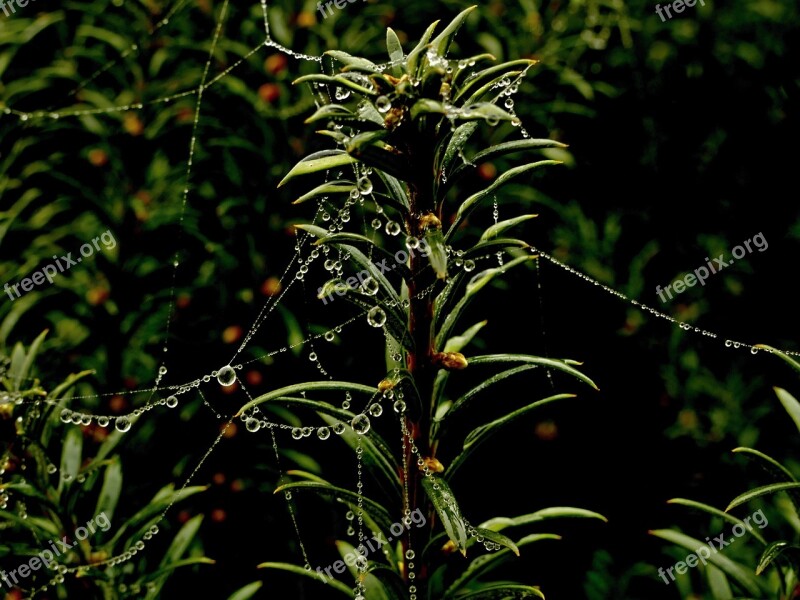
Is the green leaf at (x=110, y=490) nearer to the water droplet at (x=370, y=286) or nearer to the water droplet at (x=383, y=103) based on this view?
the water droplet at (x=370, y=286)

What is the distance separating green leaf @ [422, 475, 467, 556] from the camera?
24.3 inches

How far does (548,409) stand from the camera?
1.51 m

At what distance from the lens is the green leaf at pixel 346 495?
0.67 metres

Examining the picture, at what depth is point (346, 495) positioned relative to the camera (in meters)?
0.69

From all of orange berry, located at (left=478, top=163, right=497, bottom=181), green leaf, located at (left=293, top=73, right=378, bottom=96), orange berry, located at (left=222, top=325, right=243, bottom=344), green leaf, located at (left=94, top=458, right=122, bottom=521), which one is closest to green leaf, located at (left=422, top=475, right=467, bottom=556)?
green leaf, located at (left=293, top=73, right=378, bottom=96)

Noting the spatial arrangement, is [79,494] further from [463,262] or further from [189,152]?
[189,152]

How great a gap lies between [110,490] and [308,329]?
1.58ft

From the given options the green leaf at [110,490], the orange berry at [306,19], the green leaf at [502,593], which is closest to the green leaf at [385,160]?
the green leaf at [502,593]

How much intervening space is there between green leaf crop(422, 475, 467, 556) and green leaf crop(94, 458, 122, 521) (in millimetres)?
524

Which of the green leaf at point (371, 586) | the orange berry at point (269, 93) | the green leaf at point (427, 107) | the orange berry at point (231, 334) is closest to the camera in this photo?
the green leaf at point (427, 107)

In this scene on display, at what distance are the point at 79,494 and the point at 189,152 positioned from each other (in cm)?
88

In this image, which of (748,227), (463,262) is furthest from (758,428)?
(463,262)

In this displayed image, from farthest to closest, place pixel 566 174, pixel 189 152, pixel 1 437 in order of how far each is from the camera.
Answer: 1. pixel 566 174
2. pixel 189 152
3. pixel 1 437

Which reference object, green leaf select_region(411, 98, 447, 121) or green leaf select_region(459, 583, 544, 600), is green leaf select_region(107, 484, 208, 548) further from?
green leaf select_region(411, 98, 447, 121)
